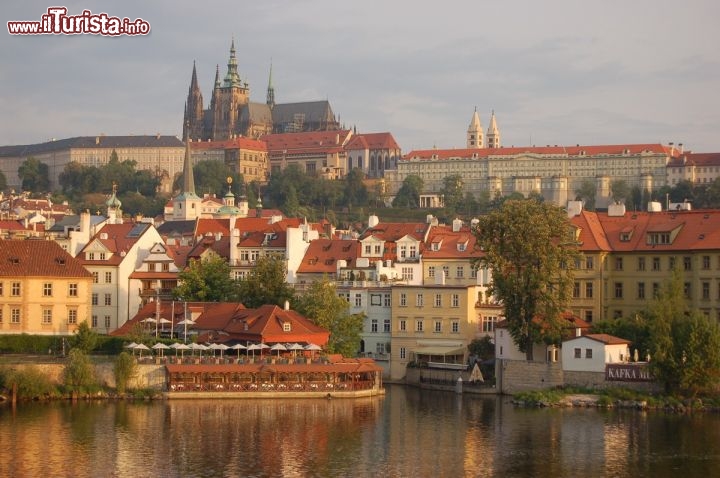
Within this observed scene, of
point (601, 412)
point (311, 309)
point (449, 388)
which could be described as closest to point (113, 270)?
point (311, 309)

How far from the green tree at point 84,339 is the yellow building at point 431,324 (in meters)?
17.9

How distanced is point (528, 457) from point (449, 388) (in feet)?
69.5

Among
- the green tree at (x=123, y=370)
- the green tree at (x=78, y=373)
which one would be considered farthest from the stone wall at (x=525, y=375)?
the green tree at (x=78, y=373)

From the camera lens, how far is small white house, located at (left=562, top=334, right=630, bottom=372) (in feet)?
222

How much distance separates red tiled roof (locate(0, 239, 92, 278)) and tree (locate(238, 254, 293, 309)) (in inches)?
366

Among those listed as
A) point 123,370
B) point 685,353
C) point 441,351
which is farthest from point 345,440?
point 441,351

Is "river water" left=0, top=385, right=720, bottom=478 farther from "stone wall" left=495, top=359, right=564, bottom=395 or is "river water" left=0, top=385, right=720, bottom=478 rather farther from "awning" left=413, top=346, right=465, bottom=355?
"awning" left=413, top=346, right=465, bottom=355

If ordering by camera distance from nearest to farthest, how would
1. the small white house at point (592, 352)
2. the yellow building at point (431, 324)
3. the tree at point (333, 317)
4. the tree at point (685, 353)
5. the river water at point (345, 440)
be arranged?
1. the river water at point (345, 440)
2. the tree at point (685, 353)
3. the small white house at point (592, 352)
4. the tree at point (333, 317)
5. the yellow building at point (431, 324)

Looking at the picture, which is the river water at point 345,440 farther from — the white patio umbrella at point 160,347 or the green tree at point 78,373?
the white patio umbrella at point 160,347

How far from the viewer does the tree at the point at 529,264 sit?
70.6 meters

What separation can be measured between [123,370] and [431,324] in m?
19.7

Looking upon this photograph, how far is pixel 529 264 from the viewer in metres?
72.0

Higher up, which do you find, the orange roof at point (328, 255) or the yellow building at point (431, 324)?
the orange roof at point (328, 255)

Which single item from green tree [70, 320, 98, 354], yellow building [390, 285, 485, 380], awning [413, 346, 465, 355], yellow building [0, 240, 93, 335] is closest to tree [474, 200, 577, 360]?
yellow building [390, 285, 485, 380]
